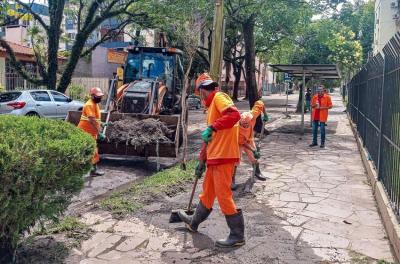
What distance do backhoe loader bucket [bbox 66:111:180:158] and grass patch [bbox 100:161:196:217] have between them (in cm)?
57

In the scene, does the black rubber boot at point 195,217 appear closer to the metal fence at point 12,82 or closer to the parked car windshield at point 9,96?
the parked car windshield at point 9,96

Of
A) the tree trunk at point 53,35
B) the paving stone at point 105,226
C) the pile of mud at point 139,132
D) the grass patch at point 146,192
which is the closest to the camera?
the paving stone at point 105,226

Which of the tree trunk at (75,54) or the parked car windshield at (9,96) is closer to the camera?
the parked car windshield at (9,96)

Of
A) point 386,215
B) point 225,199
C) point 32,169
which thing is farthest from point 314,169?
point 32,169

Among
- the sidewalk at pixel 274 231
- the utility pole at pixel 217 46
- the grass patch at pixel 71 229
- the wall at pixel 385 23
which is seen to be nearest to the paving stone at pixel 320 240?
the sidewalk at pixel 274 231

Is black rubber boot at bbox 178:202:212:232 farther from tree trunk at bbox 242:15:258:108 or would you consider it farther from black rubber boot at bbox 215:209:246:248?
tree trunk at bbox 242:15:258:108

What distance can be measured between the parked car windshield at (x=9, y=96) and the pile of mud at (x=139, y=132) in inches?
279

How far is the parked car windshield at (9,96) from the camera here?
15.4 m

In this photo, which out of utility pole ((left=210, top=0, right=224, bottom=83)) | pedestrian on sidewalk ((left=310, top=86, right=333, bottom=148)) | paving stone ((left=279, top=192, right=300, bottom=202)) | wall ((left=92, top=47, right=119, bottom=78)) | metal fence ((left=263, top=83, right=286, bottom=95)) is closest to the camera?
paving stone ((left=279, top=192, right=300, bottom=202))

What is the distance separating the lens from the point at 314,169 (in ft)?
31.9

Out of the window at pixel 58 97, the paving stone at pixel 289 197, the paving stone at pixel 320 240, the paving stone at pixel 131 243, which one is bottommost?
the paving stone at pixel 320 240

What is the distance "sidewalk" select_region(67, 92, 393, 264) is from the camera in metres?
4.81

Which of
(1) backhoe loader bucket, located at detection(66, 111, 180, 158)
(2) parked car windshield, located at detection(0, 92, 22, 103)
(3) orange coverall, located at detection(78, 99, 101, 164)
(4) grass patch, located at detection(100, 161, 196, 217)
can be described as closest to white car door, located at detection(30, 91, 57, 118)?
(2) parked car windshield, located at detection(0, 92, 22, 103)

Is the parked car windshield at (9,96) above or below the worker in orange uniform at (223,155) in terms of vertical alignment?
above
